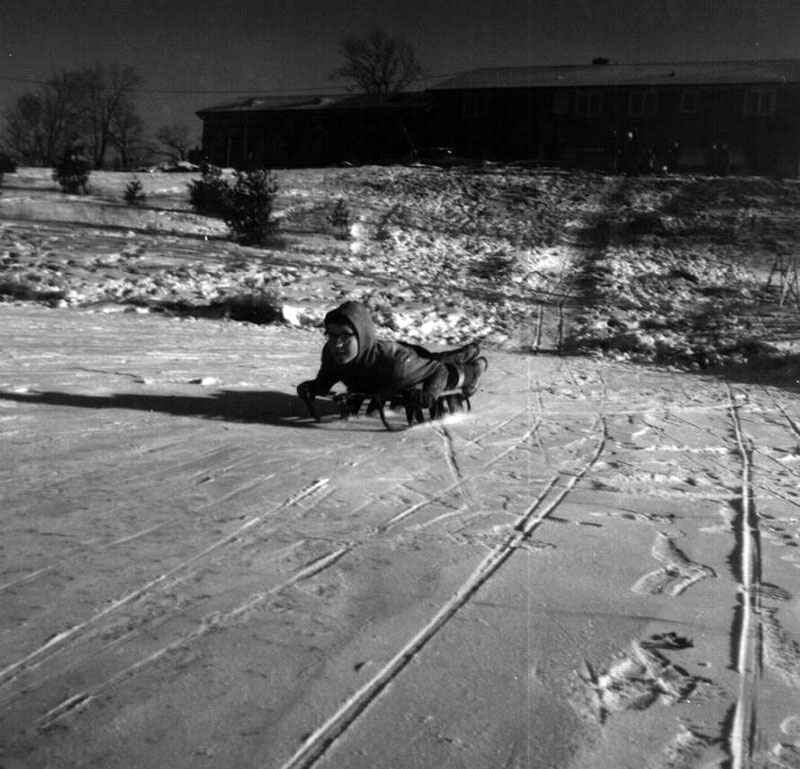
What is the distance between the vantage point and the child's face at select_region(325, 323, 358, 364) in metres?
7.78

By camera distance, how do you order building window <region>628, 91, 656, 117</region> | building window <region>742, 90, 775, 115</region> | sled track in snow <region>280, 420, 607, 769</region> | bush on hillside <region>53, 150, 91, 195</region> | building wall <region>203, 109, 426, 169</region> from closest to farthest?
sled track in snow <region>280, 420, 607, 769</region> < bush on hillside <region>53, 150, 91, 195</region> < building window <region>742, 90, 775, 115</region> < building window <region>628, 91, 656, 117</region> < building wall <region>203, 109, 426, 169</region>

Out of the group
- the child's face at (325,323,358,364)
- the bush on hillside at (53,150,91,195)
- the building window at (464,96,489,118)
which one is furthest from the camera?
the building window at (464,96,489,118)

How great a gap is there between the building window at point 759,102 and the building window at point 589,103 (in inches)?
258

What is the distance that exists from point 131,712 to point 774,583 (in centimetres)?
310

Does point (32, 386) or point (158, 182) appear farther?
point (158, 182)

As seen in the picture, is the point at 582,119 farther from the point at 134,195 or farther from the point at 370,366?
the point at 370,366

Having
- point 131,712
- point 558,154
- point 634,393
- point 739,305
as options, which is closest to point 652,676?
point 131,712

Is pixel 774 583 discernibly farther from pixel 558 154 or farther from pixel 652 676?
pixel 558 154

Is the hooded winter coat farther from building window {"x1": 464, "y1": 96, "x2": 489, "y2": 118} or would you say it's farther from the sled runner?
building window {"x1": 464, "y1": 96, "x2": 489, "y2": 118}

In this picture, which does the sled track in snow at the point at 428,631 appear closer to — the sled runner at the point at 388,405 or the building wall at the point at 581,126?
the sled runner at the point at 388,405

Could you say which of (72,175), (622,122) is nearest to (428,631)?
(72,175)

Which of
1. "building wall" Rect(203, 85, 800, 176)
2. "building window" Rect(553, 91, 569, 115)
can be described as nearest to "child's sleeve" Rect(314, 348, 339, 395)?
"building wall" Rect(203, 85, 800, 176)

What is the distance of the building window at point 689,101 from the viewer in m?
48.5

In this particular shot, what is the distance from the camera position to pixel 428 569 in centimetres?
500
